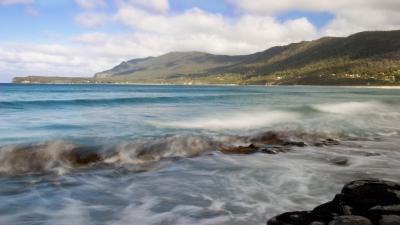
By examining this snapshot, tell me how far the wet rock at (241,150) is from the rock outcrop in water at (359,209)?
9778mm

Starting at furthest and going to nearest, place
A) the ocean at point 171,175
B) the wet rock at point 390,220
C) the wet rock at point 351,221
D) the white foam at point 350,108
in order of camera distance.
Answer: the white foam at point 350,108, the ocean at point 171,175, the wet rock at point 390,220, the wet rock at point 351,221

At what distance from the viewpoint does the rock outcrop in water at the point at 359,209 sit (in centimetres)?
715

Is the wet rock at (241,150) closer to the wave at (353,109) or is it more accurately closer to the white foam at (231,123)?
the white foam at (231,123)

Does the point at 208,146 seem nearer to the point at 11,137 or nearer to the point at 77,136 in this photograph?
the point at 77,136

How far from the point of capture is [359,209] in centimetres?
772

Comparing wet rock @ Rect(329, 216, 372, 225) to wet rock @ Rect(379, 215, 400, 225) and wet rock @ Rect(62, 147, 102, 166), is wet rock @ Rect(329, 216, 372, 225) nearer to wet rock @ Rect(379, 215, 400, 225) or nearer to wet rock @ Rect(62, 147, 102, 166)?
wet rock @ Rect(379, 215, 400, 225)

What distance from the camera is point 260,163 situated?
16266mm

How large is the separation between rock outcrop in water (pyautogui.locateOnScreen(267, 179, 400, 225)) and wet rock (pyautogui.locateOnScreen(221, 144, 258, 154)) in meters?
9.78

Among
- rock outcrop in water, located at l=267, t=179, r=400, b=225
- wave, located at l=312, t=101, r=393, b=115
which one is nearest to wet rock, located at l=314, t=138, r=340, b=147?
rock outcrop in water, located at l=267, t=179, r=400, b=225

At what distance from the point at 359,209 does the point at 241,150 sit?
11085 millimetres

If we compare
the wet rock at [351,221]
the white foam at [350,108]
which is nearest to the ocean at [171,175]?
the wet rock at [351,221]

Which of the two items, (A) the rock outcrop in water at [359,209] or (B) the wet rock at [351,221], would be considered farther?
(A) the rock outcrop in water at [359,209]

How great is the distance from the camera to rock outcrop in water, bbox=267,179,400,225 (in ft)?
23.5

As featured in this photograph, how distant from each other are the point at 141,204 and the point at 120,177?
119 inches
